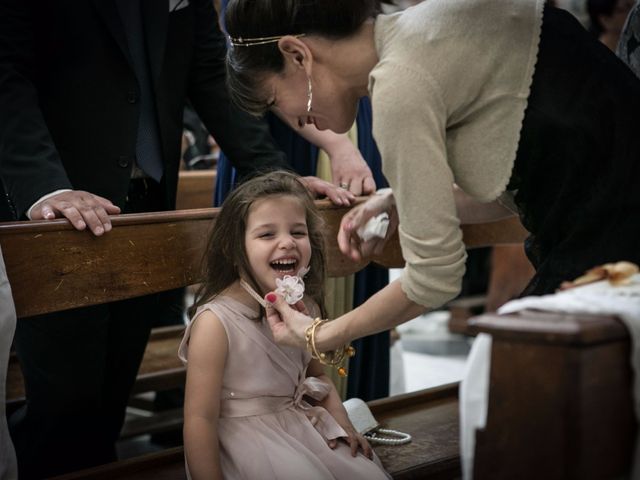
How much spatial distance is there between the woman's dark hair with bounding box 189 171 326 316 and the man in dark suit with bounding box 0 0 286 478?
352 mm

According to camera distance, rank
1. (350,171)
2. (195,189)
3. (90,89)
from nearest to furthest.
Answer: (90,89) < (350,171) < (195,189)

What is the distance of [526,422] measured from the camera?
5.08 feet

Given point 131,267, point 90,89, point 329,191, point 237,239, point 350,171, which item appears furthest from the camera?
point 350,171

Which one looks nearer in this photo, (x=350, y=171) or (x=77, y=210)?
(x=77, y=210)

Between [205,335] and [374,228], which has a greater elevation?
[374,228]

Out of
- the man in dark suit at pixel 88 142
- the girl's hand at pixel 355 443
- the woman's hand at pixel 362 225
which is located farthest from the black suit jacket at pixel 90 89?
the girl's hand at pixel 355 443

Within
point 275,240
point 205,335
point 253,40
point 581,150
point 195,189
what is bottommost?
point 195,189

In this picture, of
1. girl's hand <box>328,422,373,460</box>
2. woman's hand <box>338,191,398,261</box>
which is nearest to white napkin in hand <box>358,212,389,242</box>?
woman's hand <box>338,191,398,261</box>

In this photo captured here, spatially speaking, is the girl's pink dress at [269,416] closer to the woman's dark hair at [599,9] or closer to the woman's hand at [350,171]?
the woman's hand at [350,171]

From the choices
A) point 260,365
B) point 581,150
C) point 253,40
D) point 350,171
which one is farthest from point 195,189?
point 581,150

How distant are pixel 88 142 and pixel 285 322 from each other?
0.99 metres

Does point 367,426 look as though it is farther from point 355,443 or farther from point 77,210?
point 77,210

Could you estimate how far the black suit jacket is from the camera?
2496 millimetres

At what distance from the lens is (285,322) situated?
7.14ft
